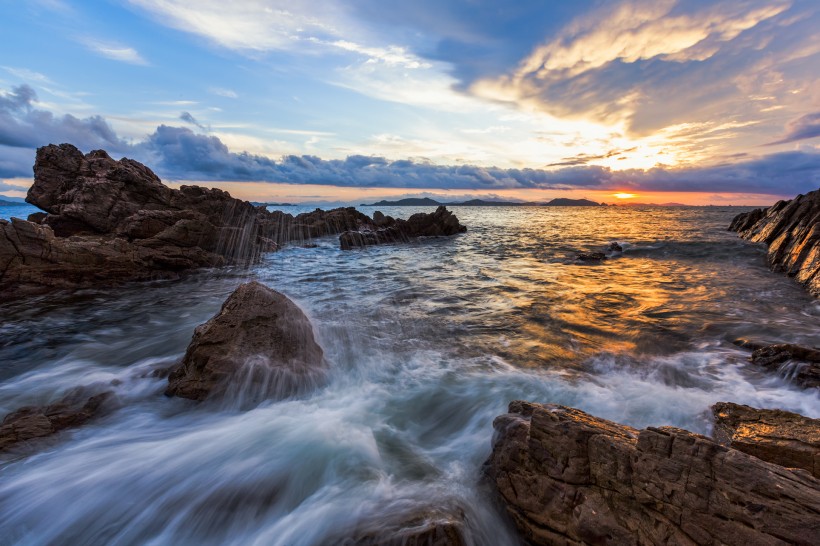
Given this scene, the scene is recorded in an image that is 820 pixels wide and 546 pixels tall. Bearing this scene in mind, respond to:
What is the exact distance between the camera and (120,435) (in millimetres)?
5426

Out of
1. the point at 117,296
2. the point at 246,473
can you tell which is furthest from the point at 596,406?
the point at 117,296

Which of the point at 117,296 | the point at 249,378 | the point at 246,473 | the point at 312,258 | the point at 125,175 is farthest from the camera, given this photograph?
the point at 312,258

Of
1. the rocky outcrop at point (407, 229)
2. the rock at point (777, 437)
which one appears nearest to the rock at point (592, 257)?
the rocky outcrop at point (407, 229)

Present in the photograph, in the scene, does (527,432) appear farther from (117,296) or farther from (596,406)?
(117,296)

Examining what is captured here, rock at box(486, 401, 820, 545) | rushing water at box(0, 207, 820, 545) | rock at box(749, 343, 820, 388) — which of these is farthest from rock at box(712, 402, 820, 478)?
rock at box(749, 343, 820, 388)

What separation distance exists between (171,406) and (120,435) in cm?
80

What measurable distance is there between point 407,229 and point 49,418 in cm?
3649

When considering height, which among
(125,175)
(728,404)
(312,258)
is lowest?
(312,258)

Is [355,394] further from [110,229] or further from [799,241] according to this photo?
[799,241]

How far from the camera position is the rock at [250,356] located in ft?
20.5

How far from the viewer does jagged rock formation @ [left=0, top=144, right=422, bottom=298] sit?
1254 centimetres

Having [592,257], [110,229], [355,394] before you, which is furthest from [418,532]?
[592,257]

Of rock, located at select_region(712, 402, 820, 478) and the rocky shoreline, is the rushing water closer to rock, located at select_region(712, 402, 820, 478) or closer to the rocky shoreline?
rock, located at select_region(712, 402, 820, 478)

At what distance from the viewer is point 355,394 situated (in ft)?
22.1
